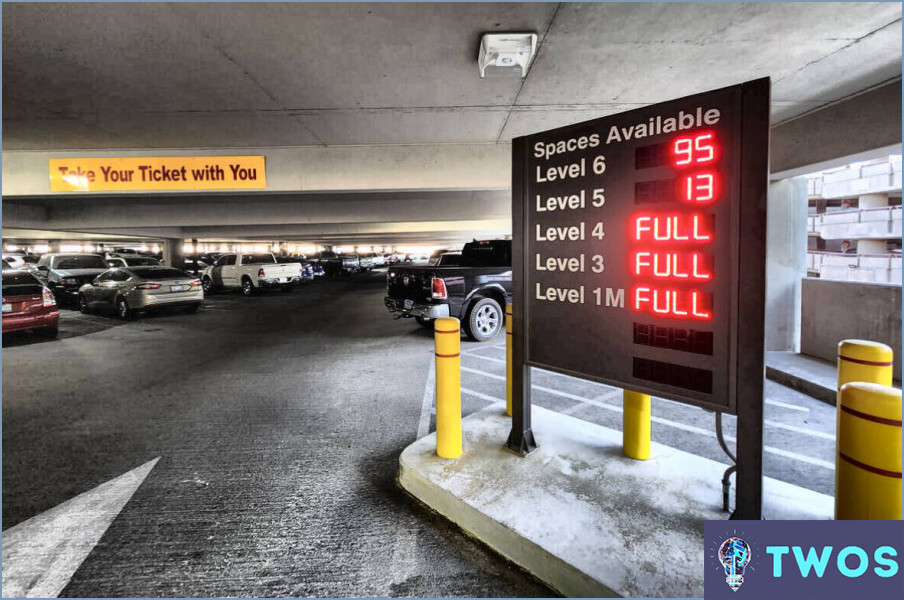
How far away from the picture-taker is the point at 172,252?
24750 mm

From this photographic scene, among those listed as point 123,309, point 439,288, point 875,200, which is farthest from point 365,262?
point 875,200

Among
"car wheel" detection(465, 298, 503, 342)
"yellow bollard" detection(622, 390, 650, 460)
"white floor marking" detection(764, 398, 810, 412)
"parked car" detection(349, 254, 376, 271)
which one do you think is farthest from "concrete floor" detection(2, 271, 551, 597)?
"parked car" detection(349, 254, 376, 271)

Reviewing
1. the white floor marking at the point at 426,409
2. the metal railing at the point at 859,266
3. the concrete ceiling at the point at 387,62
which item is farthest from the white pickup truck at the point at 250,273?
the metal railing at the point at 859,266

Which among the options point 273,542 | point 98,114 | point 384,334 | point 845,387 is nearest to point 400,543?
point 273,542

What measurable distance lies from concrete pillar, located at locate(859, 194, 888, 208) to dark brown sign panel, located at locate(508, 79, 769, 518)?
43.0 metres

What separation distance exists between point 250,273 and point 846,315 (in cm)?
2016

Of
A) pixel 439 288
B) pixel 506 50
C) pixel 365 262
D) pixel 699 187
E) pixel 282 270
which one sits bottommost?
pixel 439 288

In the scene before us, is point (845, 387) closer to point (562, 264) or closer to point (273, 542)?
point (562, 264)

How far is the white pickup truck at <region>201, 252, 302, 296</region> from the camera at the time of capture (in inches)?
776

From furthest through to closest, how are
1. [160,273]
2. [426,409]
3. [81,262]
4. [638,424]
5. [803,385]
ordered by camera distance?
[81,262] → [160,273] → [803,385] → [426,409] → [638,424]

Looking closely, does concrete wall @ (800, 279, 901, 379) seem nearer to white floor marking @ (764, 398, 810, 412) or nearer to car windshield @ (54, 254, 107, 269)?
white floor marking @ (764, 398, 810, 412)

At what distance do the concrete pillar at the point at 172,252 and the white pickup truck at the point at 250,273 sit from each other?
5.28m

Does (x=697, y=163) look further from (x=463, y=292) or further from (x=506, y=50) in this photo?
(x=463, y=292)

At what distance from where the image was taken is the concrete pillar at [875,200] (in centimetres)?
3259
